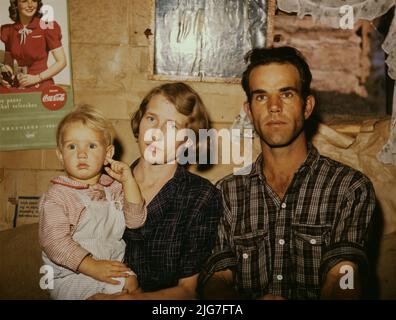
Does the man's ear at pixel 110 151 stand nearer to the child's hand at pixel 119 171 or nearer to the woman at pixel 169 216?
the child's hand at pixel 119 171

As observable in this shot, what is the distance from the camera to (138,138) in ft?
5.46

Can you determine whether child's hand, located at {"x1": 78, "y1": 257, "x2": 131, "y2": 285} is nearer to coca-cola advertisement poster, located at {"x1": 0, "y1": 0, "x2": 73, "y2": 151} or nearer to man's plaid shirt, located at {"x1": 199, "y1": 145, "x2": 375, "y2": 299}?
man's plaid shirt, located at {"x1": 199, "y1": 145, "x2": 375, "y2": 299}

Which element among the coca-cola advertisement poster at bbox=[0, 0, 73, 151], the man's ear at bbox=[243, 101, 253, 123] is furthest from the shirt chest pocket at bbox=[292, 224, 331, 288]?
the coca-cola advertisement poster at bbox=[0, 0, 73, 151]

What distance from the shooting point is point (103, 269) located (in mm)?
1479

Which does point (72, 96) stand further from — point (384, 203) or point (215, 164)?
point (384, 203)

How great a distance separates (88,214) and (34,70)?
65 cm

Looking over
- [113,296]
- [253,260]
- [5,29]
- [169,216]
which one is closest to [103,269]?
[113,296]

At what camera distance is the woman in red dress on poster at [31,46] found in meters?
1.67

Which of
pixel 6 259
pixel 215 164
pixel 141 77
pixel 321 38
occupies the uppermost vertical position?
pixel 321 38

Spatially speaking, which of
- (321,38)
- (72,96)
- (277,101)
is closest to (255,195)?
(277,101)

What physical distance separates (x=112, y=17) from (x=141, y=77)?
10.7 inches

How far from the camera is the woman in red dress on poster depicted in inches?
65.7

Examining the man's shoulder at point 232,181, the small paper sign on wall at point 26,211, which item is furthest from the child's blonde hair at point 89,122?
the man's shoulder at point 232,181

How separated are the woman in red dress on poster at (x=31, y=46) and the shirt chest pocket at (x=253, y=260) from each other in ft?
3.30
